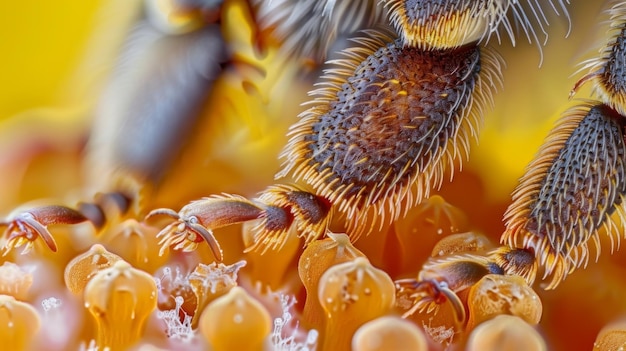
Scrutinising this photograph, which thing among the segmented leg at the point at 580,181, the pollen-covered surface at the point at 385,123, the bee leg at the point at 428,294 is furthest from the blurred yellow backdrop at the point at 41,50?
the segmented leg at the point at 580,181

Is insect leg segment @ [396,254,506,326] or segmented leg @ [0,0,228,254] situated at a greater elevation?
segmented leg @ [0,0,228,254]

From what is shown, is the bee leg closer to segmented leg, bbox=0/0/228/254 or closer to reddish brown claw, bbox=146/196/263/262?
reddish brown claw, bbox=146/196/263/262

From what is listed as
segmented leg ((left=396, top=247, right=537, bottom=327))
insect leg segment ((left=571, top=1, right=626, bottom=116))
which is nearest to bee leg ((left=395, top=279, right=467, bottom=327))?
segmented leg ((left=396, top=247, right=537, bottom=327))

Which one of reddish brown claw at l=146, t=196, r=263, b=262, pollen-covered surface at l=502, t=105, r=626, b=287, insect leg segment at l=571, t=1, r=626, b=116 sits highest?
insect leg segment at l=571, t=1, r=626, b=116

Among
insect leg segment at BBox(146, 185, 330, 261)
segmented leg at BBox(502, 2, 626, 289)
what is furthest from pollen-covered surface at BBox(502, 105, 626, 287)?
insect leg segment at BBox(146, 185, 330, 261)

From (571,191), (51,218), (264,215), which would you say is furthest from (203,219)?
(571,191)
